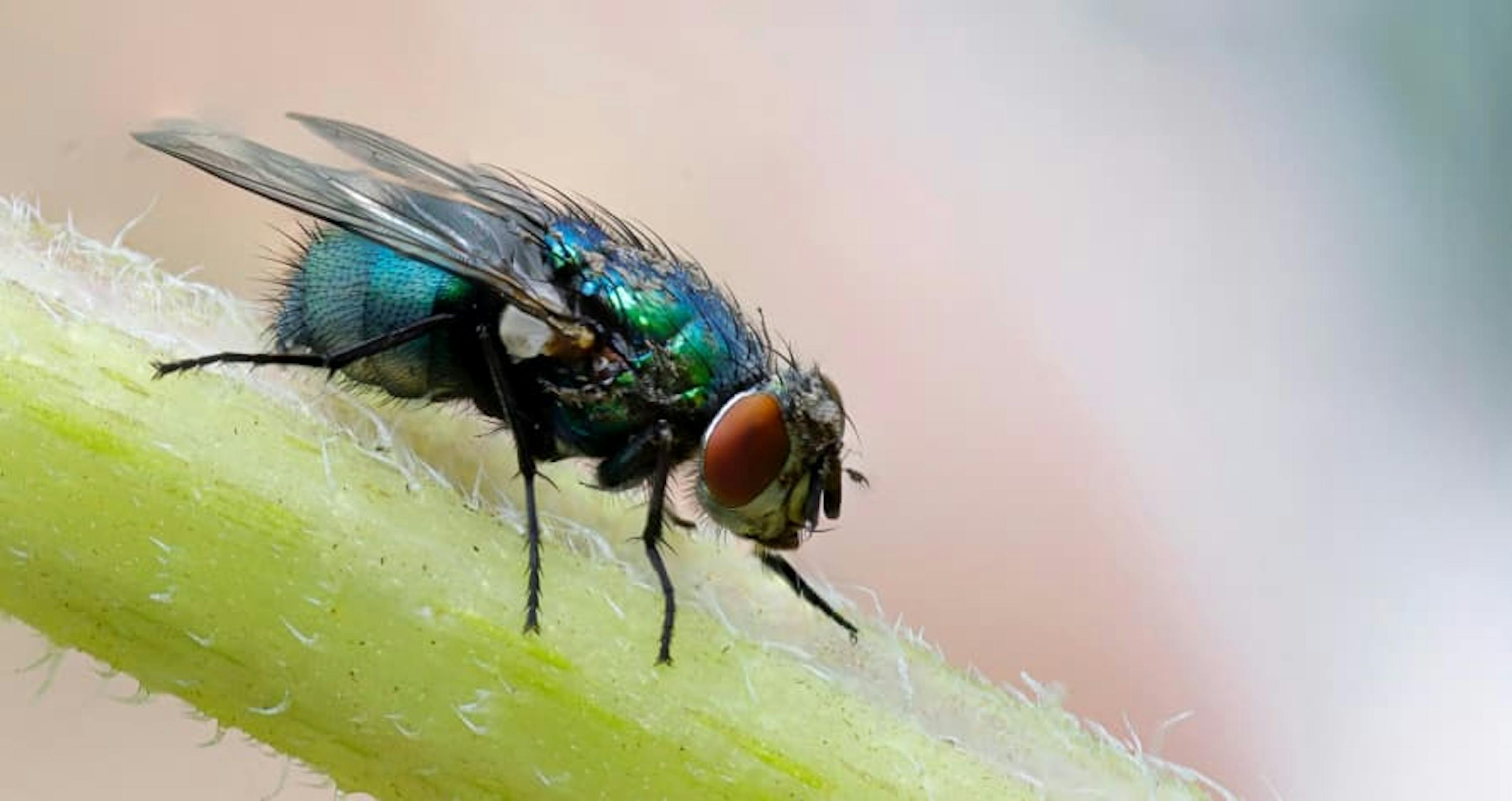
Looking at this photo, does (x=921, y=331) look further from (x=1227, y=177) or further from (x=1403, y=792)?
(x=1403, y=792)

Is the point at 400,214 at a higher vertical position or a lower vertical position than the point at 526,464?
higher

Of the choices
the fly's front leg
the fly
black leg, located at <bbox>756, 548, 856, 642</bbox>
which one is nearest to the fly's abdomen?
the fly

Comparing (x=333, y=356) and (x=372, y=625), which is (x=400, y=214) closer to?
(x=333, y=356)

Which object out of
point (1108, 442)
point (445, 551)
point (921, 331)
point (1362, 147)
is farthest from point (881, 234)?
point (445, 551)

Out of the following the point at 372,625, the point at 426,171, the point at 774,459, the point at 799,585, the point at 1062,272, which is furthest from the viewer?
the point at 1062,272

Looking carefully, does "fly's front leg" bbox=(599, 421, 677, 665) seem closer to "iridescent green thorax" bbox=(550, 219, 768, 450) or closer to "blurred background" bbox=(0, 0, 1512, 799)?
"iridescent green thorax" bbox=(550, 219, 768, 450)

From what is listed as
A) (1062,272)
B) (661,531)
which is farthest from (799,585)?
(1062,272)

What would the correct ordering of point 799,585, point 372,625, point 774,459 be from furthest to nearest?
point 774,459 < point 799,585 < point 372,625
